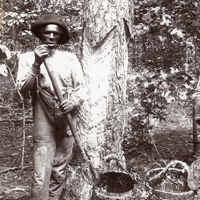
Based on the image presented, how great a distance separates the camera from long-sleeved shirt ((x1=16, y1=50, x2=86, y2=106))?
3.53 m

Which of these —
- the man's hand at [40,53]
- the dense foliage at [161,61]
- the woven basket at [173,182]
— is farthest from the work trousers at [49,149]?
the dense foliage at [161,61]

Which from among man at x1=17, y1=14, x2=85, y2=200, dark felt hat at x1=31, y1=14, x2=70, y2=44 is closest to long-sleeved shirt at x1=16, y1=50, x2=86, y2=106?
man at x1=17, y1=14, x2=85, y2=200

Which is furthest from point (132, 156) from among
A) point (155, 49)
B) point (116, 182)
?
point (116, 182)

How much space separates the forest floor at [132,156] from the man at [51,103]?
88 cm

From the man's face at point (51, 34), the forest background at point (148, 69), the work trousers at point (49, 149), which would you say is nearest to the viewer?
the man's face at point (51, 34)

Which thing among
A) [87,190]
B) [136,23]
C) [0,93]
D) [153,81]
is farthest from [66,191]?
[0,93]

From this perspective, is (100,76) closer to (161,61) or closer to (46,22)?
(46,22)

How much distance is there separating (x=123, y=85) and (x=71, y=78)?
0.96m

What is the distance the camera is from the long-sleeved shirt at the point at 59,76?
11.6ft

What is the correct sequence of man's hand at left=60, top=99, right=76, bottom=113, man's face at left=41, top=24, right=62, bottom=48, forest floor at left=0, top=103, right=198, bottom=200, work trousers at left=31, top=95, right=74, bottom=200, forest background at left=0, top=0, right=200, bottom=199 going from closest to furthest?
man's hand at left=60, top=99, right=76, bottom=113 < man's face at left=41, top=24, right=62, bottom=48 < work trousers at left=31, top=95, right=74, bottom=200 < forest floor at left=0, top=103, right=198, bottom=200 < forest background at left=0, top=0, right=200, bottom=199

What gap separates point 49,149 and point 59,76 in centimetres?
85

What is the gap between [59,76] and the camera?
148 inches

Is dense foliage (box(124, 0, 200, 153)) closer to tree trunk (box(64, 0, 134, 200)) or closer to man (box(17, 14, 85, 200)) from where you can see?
tree trunk (box(64, 0, 134, 200))

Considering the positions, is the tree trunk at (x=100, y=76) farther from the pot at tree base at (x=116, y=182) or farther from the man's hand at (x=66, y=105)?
the man's hand at (x=66, y=105)
